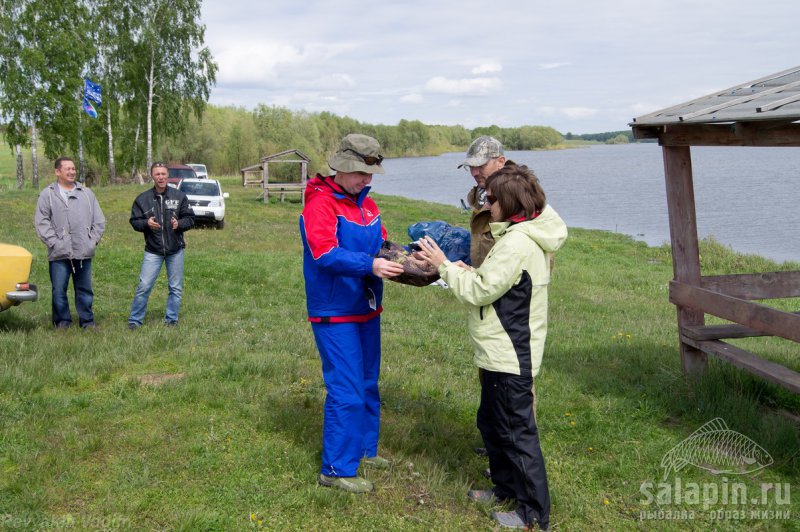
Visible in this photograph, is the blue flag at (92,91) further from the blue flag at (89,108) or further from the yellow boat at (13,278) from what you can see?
the yellow boat at (13,278)

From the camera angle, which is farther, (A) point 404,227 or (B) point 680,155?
(A) point 404,227

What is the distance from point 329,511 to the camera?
13.6 feet

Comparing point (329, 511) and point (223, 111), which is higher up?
point (223, 111)

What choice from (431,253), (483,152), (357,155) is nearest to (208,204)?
(483,152)

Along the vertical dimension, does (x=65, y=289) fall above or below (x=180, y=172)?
below

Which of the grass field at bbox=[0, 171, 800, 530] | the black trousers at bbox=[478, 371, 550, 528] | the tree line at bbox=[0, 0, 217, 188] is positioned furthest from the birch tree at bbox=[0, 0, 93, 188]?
the black trousers at bbox=[478, 371, 550, 528]

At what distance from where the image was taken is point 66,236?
8.26 meters

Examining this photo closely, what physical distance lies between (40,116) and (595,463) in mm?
36270

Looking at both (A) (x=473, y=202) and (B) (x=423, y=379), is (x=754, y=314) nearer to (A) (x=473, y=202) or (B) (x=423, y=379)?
(A) (x=473, y=202)

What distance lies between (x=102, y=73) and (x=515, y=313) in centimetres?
4040

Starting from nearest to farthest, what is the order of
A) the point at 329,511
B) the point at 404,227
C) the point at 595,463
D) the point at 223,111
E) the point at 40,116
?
the point at 329,511 < the point at 595,463 < the point at 404,227 < the point at 40,116 < the point at 223,111

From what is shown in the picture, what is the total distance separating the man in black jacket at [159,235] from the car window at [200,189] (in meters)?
14.7

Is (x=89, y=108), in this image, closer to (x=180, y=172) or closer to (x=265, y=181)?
(x=180, y=172)

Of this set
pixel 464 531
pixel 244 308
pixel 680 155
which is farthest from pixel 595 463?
pixel 244 308
